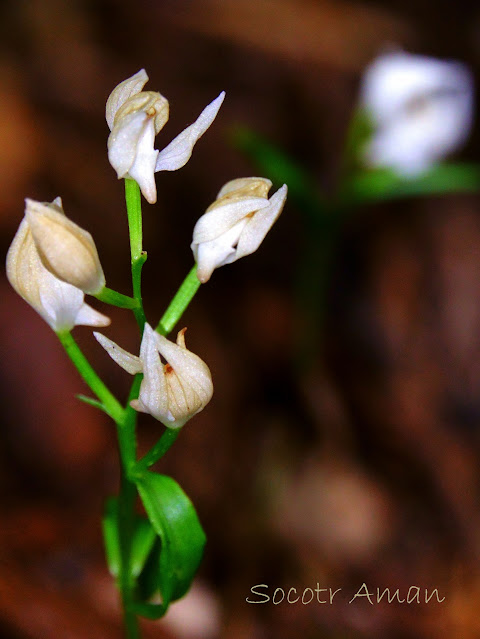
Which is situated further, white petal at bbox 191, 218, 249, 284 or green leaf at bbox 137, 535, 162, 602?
green leaf at bbox 137, 535, 162, 602

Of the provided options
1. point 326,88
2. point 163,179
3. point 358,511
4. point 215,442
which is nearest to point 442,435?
point 358,511

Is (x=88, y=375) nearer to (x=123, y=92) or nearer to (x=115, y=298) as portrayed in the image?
(x=115, y=298)

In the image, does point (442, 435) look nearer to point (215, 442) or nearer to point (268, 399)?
point (268, 399)

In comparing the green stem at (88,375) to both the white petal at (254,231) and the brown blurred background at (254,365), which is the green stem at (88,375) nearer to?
the white petal at (254,231)

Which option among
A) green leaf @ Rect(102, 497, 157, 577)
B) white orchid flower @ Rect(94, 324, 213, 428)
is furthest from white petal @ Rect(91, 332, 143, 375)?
green leaf @ Rect(102, 497, 157, 577)

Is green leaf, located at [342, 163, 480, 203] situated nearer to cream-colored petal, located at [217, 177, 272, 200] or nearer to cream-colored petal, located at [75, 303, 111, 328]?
cream-colored petal, located at [217, 177, 272, 200]

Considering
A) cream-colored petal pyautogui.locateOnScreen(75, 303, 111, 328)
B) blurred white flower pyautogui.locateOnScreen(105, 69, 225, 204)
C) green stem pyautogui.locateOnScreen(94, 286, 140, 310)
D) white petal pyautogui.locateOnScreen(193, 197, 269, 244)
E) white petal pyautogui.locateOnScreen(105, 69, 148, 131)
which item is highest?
white petal pyautogui.locateOnScreen(105, 69, 148, 131)

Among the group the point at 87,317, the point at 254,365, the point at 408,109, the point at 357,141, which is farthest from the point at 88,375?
the point at 408,109
